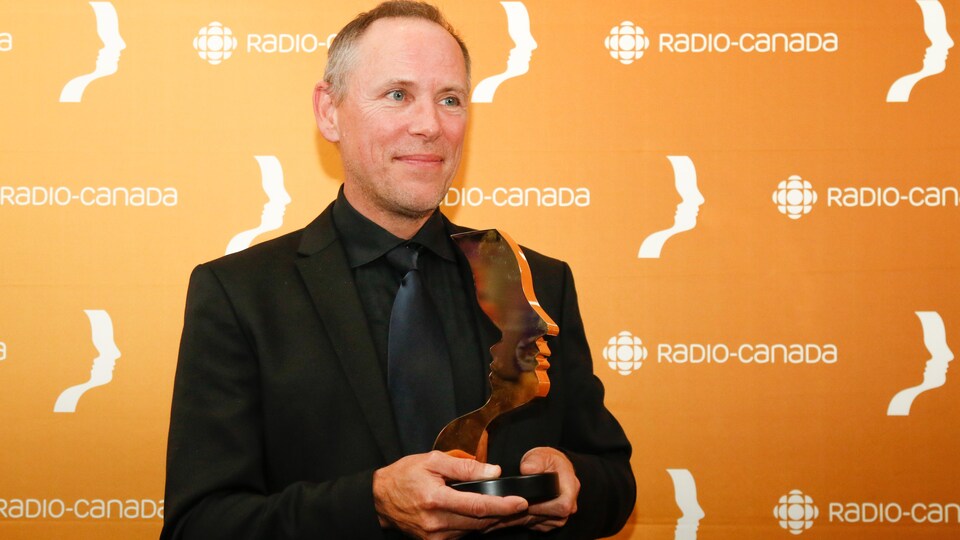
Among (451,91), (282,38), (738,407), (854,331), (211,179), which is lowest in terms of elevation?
(738,407)

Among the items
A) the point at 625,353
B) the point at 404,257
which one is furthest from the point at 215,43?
the point at 625,353

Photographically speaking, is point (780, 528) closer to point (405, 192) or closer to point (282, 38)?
point (405, 192)

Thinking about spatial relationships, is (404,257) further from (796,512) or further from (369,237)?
(796,512)

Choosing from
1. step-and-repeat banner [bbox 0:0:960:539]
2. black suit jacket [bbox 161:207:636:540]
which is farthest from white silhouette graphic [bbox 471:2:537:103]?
black suit jacket [bbox 161:207:636:540]

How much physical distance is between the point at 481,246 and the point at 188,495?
21.0 inches

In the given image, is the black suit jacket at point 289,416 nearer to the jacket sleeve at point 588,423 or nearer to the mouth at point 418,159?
the jacket sleeve at point 588,423

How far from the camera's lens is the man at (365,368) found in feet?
3.91

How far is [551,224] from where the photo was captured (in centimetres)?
232

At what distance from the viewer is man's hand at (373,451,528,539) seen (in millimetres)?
1078

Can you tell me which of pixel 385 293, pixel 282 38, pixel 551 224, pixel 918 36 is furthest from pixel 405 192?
pixel 918 36

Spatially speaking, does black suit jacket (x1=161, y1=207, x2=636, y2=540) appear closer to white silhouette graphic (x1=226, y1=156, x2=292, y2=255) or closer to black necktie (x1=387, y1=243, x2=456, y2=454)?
black necktie (x1=387, y1=243, x2=456, y2=454)

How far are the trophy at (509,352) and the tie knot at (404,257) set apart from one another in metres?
0.19

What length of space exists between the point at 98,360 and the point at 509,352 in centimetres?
145

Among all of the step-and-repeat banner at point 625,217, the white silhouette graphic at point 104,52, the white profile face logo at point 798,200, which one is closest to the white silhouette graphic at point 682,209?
the step-and-repeat banner at point 625,217
